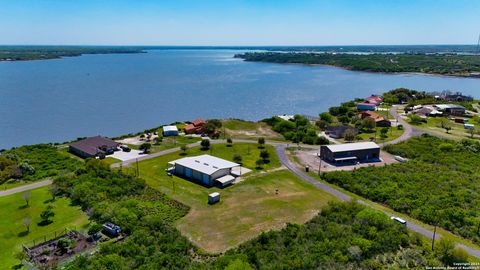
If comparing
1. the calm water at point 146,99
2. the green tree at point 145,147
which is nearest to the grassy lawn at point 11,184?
the green tree at point 145,147

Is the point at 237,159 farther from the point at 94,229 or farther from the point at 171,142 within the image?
the point at 94,229

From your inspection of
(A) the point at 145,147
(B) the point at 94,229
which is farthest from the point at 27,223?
(A) the point at 145,147

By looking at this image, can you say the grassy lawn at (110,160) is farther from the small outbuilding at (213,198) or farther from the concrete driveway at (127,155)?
the small outbuilding at (213,198)

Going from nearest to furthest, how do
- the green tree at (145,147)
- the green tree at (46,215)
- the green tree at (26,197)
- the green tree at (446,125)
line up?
the green tree at (46,215), the green tree at (26,197), the green tree at (145,147), the green tree at (446,125)

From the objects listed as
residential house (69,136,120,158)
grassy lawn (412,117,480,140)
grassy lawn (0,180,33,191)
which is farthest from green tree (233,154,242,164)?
grassy lawn (412,117,480,140)

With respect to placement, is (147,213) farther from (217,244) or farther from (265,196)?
(265,196)

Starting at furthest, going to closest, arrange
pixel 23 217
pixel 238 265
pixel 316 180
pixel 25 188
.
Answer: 1. pixel 316 180
2. pixel 25 188
3. pixel 23 217
4. pixel 238 265

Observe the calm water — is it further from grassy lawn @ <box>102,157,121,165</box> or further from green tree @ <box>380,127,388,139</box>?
green tree @ <box>380,127,388,139</box>
